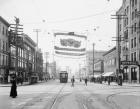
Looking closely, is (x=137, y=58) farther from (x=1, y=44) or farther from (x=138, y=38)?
(x=1, y=44)

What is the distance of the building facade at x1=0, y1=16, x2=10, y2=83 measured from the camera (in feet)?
201

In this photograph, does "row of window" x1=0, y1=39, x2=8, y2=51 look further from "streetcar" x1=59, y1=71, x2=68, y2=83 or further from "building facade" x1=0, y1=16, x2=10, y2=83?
"streetcar" x1=59, y1=71, x2=68, y2=83

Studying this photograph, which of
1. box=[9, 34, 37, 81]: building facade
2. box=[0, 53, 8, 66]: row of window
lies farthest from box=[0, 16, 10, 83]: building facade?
box=[9, 34, 37, 81]: building facade

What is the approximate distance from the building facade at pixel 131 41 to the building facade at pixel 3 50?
84.6 ft

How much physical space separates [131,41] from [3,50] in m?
28.9

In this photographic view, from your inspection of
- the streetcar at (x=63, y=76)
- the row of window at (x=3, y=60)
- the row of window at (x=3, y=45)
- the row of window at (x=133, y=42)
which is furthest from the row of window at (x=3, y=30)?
the row of window at (x=133, y=42)

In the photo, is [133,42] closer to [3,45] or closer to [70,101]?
[3,45]

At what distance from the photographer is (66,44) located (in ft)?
107

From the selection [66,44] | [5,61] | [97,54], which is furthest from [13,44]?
[97,54]

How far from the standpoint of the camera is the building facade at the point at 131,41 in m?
58.9

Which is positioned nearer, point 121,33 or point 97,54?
point 121,33

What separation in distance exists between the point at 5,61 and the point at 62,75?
1726cm

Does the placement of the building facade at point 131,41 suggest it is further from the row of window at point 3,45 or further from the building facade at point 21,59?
the row of window at point 3,45

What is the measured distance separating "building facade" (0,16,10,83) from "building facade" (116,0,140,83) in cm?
2577
